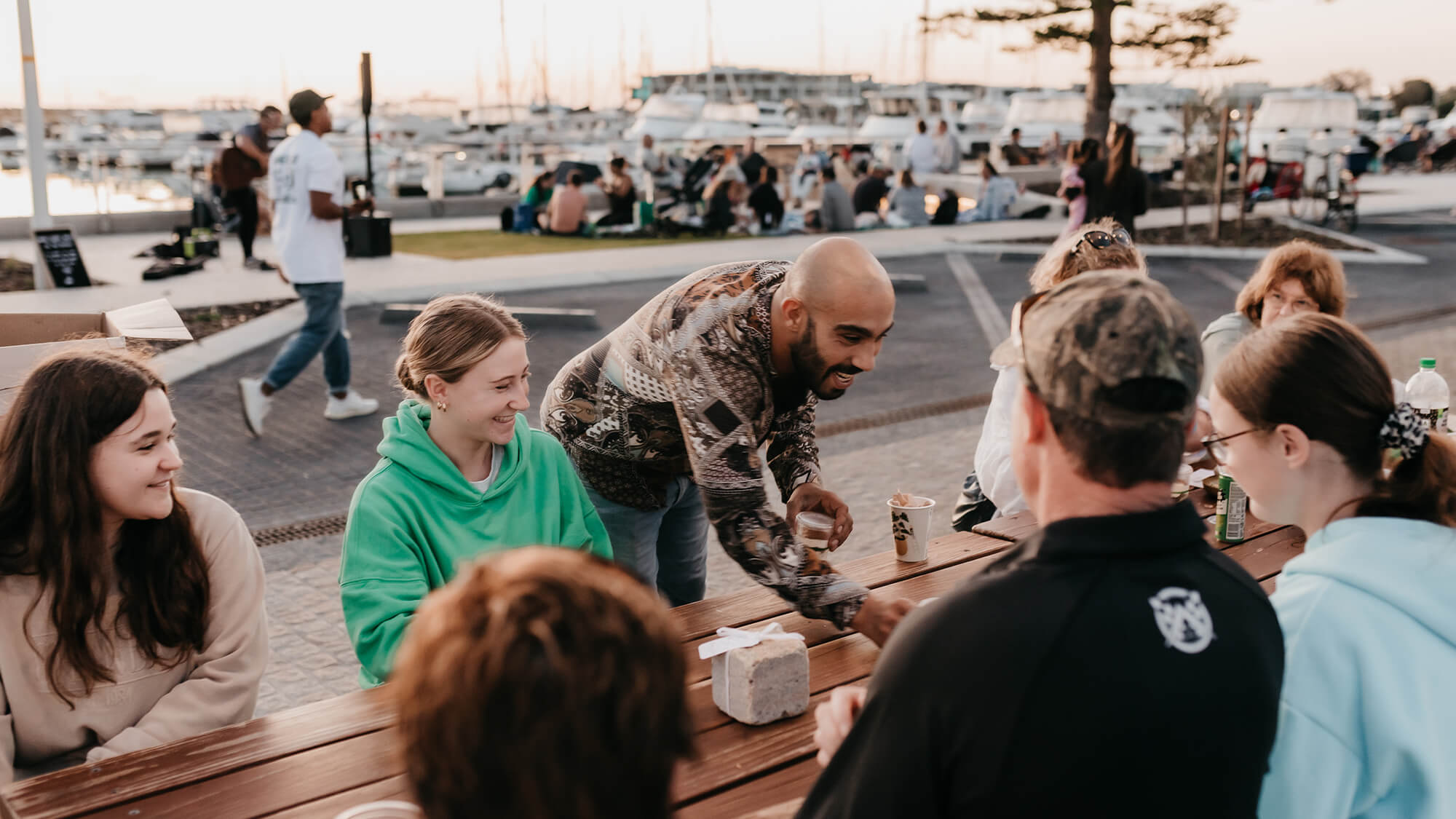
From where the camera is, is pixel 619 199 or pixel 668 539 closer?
pixel 668 539

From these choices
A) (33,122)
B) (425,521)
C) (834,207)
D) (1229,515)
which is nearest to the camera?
(425,521)

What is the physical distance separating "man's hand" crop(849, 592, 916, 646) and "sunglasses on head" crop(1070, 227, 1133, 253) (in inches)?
72.9

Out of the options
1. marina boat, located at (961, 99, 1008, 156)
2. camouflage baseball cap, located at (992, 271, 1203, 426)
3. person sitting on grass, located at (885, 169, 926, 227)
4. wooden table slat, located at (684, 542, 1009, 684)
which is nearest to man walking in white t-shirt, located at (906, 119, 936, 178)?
person sitting on grass, located at (885, 169, 926, 227)

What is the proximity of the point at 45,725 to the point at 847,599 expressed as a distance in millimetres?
1610

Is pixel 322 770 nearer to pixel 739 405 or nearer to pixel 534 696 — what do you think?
pixel 739 405

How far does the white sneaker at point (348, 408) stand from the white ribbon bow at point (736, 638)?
5.74 metres

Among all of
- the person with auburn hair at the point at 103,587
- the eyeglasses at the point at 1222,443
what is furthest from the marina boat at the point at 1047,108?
the person with auburn hair at the point at 103,587

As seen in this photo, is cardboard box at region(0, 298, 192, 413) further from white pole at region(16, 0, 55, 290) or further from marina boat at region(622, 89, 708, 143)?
marina boat at region(622, 89, 708, 143)

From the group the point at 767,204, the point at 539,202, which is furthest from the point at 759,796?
the point at 539,202

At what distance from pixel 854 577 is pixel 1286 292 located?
2370 millimetres

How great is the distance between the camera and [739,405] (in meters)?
2.56

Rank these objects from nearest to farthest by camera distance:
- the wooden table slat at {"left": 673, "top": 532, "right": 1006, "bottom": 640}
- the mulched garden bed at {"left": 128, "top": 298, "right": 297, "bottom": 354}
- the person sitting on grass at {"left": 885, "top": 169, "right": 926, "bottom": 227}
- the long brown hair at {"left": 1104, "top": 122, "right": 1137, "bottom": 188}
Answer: the wooden table slat at {"left": 673, "top": 532, "right": 1006, "bottom": 640} → the mulched garden bed at {"left": 128, "top": 298, "right": 297, "bottom": 354} → the long brown hair at {"left": 1104, "top": 122, "right": 1137, "bottom": 188} → the person sitting on grass at {"left": 885, "top": 169, "right": 926, "bottom": 227}

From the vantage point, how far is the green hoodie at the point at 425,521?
96.6 inches

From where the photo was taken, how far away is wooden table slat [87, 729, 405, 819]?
183 centimetres
